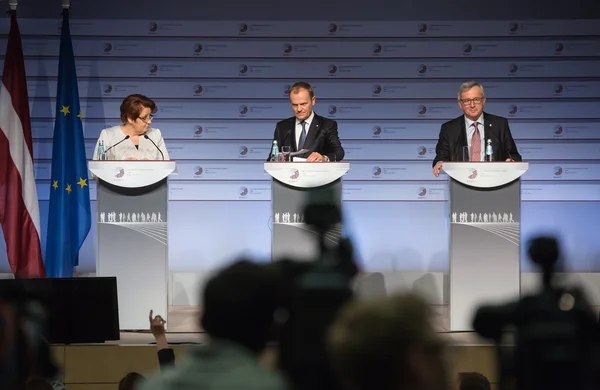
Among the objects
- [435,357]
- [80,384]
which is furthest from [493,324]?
[80,384]

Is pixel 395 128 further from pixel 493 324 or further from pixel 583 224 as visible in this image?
pixel 493 324

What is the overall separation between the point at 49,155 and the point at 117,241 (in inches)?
100

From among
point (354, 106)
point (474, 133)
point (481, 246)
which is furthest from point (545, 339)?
point (354, 106)

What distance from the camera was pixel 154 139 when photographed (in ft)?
20.5

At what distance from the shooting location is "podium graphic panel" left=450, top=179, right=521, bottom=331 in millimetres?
5867

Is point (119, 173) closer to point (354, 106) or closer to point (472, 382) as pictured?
point (354, 106)

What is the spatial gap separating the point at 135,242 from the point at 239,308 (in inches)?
158

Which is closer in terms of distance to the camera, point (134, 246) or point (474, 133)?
point (134, 246)

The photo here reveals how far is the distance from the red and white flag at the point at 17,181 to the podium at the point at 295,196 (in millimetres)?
2420

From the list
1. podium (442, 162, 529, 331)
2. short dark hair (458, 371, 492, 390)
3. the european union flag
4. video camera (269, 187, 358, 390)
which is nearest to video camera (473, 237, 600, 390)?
short dark hair (458, 371, 492, 390)

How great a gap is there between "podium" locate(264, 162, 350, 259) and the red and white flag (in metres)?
2.42

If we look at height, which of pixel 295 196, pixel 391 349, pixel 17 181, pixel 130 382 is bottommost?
pixel 130 382

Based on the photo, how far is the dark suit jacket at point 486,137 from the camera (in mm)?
6219

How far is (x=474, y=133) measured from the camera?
630cm
